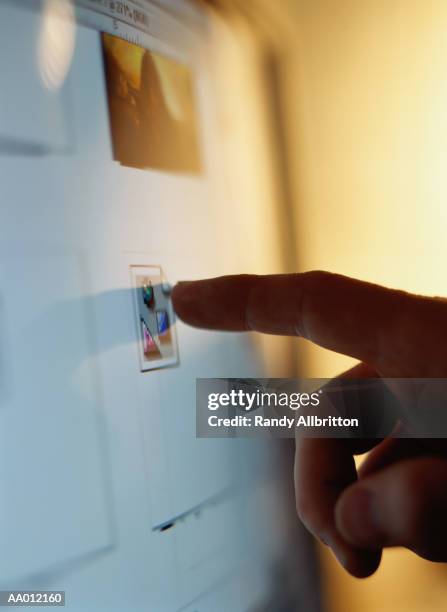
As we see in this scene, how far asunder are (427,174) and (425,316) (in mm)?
299

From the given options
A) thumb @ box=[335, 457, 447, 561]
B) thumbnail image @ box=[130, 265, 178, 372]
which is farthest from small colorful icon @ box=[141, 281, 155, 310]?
thumb @ box=[335, 457, 447, 561]

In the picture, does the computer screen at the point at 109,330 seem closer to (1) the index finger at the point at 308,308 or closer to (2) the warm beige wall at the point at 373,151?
(1) the index finger at the point at 308,308

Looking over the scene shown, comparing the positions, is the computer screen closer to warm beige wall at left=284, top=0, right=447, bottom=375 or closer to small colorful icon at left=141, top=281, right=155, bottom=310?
small colorful icon at left=141, top=281, right=155, bottom=310

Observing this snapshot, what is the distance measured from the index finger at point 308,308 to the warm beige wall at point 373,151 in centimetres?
18

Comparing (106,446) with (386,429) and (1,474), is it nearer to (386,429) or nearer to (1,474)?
(1,474)

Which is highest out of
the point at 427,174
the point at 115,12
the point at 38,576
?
the point at 115,12

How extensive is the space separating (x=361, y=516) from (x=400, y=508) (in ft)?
0.09

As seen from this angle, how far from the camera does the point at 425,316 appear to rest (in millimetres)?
396

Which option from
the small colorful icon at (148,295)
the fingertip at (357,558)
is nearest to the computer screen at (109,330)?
the small colorful icon at (148,295)

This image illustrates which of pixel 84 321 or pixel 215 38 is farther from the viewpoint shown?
pixel 215 38

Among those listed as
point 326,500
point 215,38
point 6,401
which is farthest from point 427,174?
point 6,401

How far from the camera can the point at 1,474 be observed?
14.6 inches

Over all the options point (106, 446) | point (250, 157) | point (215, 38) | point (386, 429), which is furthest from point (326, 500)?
point (215, 38)

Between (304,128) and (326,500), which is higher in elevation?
(304,128)
